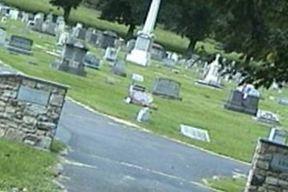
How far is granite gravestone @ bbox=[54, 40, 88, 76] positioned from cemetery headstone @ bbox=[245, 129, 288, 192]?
15.5m

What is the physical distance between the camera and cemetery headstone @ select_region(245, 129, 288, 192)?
14.4 meters

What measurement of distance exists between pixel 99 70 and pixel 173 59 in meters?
21.3

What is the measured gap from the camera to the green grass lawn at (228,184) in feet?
51.9

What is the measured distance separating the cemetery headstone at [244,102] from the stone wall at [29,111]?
1843 centimetres

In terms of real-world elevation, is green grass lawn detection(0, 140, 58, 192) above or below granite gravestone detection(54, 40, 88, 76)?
below

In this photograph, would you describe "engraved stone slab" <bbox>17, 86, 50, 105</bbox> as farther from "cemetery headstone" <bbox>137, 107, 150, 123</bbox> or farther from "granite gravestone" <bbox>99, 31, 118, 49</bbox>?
"granite gravestone" <bbox>99, 31, 118, 49</bbox>

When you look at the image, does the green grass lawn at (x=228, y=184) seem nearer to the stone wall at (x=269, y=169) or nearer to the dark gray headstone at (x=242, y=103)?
the stone wall at (x=269, y=169)

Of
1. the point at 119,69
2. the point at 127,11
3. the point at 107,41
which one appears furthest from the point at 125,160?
the point at 127,11

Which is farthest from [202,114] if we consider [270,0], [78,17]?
[78,17]

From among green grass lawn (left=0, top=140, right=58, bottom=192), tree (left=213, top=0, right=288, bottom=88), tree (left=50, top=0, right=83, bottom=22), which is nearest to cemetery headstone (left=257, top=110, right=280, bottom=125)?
tree (left=213, top=0, right=288, bottom=88)

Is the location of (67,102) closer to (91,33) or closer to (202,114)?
(202,114)

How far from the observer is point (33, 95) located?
14211 millimetres

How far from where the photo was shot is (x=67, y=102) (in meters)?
21.8

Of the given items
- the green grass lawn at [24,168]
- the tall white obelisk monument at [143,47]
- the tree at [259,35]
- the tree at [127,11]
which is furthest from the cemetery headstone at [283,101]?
the green grass lawn at [24,168]
